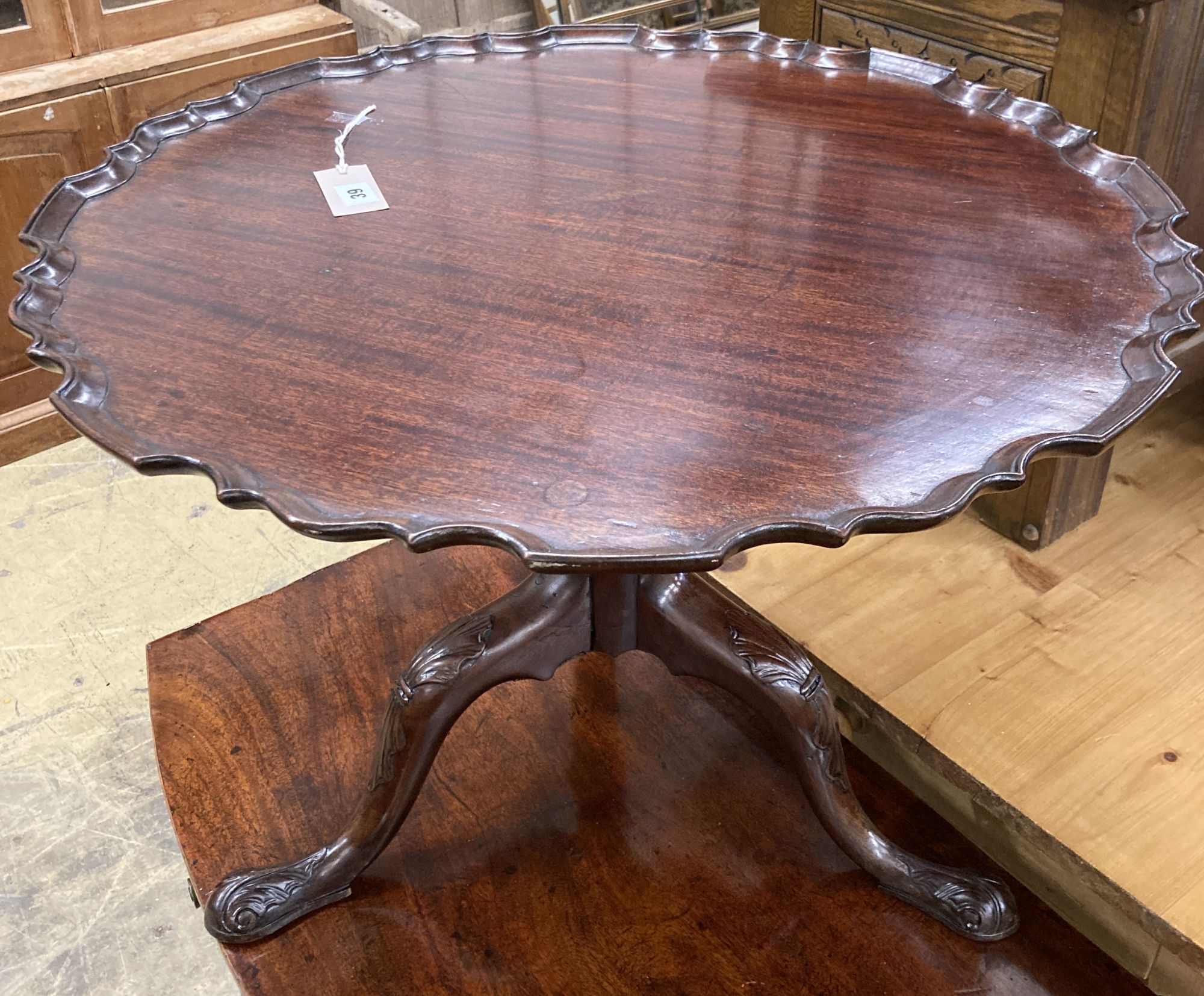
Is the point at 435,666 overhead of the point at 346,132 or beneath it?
beneath

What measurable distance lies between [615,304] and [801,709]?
1.57 ft

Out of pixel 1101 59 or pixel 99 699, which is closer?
pixel 1101 59

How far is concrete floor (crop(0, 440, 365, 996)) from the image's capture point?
1.58 meters

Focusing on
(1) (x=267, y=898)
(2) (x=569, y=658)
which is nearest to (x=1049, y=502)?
(2) (x=569, y=658)

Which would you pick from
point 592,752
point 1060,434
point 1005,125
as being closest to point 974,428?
point 1060,434

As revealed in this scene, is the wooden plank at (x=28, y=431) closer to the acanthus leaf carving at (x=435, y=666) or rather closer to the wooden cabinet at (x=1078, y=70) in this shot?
the acanthus leaf carving at (x=435, y=666)

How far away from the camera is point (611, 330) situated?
1008mm

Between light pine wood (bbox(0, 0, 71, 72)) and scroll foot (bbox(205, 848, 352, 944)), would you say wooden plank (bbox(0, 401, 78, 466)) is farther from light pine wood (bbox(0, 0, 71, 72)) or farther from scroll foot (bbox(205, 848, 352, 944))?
scroll foot (bbox(205, 848, 352, 944))

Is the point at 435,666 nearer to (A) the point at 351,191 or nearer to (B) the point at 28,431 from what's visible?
(A) the point at 351,191

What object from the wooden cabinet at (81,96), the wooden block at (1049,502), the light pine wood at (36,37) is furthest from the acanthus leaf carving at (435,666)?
the light pine wood at (36,37)

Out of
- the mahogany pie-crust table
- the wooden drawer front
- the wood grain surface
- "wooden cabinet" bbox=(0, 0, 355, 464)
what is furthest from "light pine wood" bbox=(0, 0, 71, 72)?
the wooden drawer front

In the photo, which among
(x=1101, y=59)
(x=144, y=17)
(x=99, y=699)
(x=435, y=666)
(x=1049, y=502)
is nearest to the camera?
(x=435, y=666)

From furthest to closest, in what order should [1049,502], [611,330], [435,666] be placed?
1. [1049,502]
2. [435,666]
3. [611,330]

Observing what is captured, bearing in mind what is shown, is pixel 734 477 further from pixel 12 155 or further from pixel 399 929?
pixel 12 155
